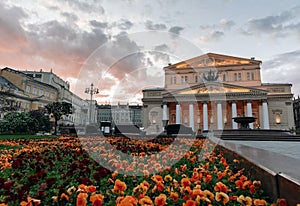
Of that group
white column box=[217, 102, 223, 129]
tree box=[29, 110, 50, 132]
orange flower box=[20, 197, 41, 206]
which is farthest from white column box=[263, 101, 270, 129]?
orange flower box=[20, 197, 41, 206]

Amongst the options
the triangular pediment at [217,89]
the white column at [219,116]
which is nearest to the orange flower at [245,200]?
the triangular pediment at [217,89]

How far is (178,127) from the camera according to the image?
23.2 meters

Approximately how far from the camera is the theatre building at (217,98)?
39656 millimetres

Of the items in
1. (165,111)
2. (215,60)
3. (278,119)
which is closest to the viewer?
(278,119)

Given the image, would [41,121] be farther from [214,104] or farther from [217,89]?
[214,104]

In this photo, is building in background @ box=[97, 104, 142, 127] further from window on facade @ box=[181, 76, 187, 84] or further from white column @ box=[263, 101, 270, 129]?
white column @ box=[263, 101, 270, 129]

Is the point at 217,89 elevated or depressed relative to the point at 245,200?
elevated

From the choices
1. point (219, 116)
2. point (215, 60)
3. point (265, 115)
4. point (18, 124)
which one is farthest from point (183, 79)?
point (18, 124)

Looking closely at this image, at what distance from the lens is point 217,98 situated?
39750mm

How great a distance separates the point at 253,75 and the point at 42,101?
4921 cm

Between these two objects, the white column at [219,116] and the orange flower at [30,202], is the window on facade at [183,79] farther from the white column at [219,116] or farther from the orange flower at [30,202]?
the orange flower at [30,202]

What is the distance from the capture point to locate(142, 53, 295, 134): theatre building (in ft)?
130

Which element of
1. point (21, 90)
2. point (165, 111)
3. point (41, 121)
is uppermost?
point (21, 90)

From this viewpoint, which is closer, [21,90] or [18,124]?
[18,124]
